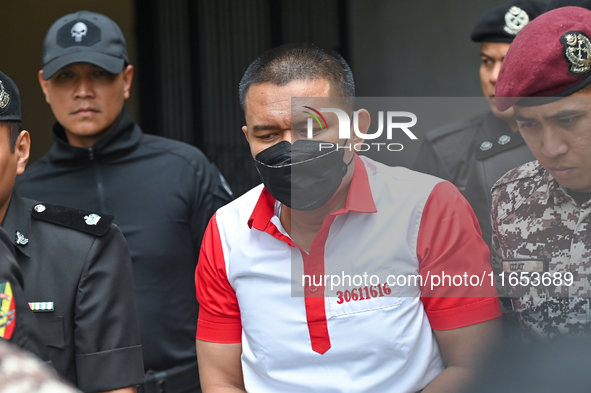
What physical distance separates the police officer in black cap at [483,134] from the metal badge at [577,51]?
0.40 metres

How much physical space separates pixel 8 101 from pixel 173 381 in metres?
1.21

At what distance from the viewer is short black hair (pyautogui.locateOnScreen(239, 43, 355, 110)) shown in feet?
5.94

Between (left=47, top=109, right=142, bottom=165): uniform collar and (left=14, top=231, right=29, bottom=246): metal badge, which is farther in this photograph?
(left=47, top=109, right=142, bottom=165): uniform collar

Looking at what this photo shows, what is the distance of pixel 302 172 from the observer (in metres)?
1.77

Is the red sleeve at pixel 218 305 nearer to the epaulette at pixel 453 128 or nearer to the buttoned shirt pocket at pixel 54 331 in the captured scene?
the buttoned shirt pocket at pixel 54 331

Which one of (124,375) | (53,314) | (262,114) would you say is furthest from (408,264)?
(53,314)

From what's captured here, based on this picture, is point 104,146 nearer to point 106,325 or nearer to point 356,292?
point 106,325

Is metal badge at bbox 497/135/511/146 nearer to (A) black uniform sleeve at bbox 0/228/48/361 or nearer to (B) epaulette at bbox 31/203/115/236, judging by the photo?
(B) epaulette at bbox 31/203/115/236

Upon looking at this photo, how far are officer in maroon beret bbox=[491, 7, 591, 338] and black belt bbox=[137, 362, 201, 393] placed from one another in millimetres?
1349

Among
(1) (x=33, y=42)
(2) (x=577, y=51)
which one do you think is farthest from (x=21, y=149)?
(1) (x=33, y=42)

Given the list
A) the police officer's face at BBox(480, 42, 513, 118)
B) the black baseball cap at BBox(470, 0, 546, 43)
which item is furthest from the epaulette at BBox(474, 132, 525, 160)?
the black baseball cap at BBox(470, 0, 546, 43)

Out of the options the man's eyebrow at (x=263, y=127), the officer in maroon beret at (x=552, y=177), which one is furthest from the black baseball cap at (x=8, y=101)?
the officer in maroon beret at (x=552, y=177)

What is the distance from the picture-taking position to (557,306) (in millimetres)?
1504

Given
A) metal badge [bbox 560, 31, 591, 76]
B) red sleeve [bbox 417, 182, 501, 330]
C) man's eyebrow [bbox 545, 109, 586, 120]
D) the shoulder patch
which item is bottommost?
red sleeve [bbox 417, 182, 501, 330]
